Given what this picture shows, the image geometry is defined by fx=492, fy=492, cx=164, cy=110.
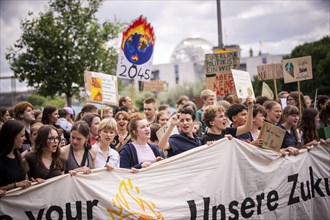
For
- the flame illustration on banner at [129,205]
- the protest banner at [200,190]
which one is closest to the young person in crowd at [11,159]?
the protest banner at [200,190]

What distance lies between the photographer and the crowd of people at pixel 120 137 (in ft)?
15.9

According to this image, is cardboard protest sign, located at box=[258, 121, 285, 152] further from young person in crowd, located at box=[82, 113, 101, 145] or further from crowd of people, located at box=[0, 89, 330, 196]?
young person in crowd, located at box=[82, 113, 101, 145]

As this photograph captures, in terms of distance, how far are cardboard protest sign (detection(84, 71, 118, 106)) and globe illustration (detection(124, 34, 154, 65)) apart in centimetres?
66

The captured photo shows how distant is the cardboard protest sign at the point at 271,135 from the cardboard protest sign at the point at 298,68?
4300 millimetres

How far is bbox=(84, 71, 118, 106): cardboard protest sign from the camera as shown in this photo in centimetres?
919

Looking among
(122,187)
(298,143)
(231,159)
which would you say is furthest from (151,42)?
(122,187)

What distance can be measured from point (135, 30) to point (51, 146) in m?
5.69

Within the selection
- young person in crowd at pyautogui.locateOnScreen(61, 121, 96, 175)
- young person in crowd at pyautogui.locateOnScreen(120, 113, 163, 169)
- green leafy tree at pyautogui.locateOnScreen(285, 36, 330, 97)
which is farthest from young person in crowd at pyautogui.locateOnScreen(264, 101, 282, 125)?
green leafy tree at pyautogui.locateOnScreen(285, 36, 330, 97)

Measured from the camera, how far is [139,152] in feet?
18.9

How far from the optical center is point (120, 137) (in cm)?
754

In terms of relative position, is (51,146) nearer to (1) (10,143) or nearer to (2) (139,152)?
(1) (10,143)

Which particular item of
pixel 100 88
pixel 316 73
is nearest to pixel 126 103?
pixel 100 88

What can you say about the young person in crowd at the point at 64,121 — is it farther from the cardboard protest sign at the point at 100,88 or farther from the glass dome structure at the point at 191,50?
the glass dome structure at the point at 191,50

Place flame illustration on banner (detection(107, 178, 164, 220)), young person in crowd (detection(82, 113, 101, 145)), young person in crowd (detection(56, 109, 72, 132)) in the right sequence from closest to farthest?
1. flame illustration on banner (detection(107, 178, 164, 220))
2. young person in crowd (detection(82, 113, 101, 145))
3. young person in crowd (detection(56, 109, 72, 132))
